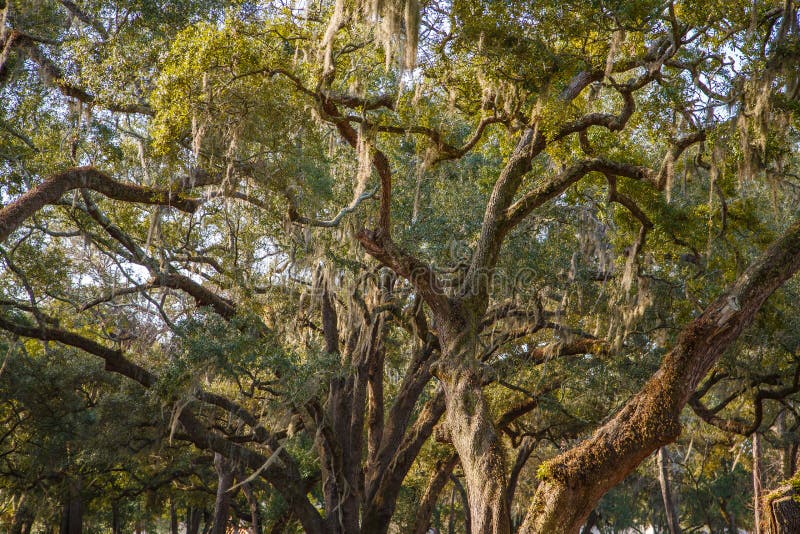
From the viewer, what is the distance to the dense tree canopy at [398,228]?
22.2 feet

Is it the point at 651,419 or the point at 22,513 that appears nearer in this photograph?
the point at 651,419

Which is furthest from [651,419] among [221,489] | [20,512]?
[20,512]

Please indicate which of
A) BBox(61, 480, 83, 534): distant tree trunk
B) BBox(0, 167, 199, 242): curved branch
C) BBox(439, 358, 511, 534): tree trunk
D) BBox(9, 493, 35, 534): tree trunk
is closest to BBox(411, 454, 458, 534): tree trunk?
BBox(439, 358, 511, 534): tree trunk

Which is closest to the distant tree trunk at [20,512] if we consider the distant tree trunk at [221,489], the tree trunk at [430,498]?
the distant tree trunk at [221,489]

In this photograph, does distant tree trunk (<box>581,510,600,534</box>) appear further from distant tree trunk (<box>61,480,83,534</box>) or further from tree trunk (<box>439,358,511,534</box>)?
tree trunk (<box>439,358,511,534</box>)

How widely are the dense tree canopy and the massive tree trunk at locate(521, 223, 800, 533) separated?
0.08 feet

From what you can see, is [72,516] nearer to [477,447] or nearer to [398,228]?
[398,228]

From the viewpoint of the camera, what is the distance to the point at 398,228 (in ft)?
36.8

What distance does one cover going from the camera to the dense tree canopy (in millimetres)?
6773

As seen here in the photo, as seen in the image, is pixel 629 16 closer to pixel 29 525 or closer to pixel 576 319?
pixel 576 319

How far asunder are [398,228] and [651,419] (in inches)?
237

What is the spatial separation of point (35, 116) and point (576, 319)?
827 cm

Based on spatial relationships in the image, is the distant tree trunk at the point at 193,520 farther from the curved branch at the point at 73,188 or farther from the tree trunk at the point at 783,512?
the tree trunk at the point at 783,512

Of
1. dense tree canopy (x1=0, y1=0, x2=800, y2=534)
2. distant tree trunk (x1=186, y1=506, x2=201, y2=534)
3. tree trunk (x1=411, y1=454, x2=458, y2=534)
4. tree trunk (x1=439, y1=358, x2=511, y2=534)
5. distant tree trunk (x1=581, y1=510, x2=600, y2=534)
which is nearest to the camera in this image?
tree trunk (x1=439, y1=358, x2=511, y2=534)
